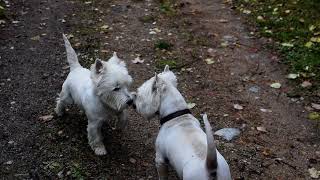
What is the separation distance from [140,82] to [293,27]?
333cm

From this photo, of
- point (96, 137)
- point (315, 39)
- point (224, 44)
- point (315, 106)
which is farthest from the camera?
point (224, 44)

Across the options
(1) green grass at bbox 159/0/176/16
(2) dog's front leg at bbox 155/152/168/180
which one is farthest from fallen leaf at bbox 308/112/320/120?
(1) green grass at bbox 159/0/176/16

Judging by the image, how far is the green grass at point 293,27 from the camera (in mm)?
7211

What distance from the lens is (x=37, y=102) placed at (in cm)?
664

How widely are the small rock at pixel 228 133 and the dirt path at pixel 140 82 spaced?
87 mm

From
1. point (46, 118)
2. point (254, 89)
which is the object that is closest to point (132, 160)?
point (46, 118)

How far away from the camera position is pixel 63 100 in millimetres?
5949

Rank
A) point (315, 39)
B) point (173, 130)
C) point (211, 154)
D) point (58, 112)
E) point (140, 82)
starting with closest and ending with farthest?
point (211, 154) < point (173, 130) < point (58, 112) < point (140, 82) < point (315, 39)

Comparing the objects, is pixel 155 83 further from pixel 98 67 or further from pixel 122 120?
pixel 122 120

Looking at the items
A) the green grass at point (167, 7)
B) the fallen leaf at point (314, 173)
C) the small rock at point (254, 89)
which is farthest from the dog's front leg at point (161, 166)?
the green grass at point (167, 7)

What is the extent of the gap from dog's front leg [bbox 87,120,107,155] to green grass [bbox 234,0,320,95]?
11.0ft

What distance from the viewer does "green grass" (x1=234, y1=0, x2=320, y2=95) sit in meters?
7.21

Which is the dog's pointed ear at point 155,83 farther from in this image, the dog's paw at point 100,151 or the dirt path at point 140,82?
the dog's paw at point 100,151

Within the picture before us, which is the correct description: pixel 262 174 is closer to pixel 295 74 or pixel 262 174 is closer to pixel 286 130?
pixel 286 130
